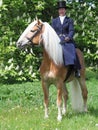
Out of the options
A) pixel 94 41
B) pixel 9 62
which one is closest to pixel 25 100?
pixel 9 62

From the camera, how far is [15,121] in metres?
8.31

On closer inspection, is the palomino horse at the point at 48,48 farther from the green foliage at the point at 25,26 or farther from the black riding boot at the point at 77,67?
the green foliage at the point at 25,26

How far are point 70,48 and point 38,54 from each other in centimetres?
921

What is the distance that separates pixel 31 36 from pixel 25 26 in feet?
27.8

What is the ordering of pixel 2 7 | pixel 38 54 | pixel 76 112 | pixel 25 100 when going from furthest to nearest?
pixel 38 54
pixel 2 7
pixel 25 100
pixel 76 112

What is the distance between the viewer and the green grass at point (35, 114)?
7.83 metres

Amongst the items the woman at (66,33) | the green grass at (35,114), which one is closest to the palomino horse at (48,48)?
the woman at (66,33)

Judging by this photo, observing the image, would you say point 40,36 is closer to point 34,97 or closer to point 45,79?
point 45,79

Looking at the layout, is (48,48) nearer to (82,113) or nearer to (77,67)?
(77,67)

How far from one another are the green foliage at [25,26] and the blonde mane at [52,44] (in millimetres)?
7498

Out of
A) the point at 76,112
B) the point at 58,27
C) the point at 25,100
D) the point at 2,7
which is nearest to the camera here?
the point at 58,27

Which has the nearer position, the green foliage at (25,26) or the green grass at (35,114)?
the green grass at (35,114)

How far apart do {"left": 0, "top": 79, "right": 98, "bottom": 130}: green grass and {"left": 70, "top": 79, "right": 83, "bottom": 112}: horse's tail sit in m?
0.17

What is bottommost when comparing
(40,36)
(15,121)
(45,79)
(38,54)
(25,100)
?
(38,54)
